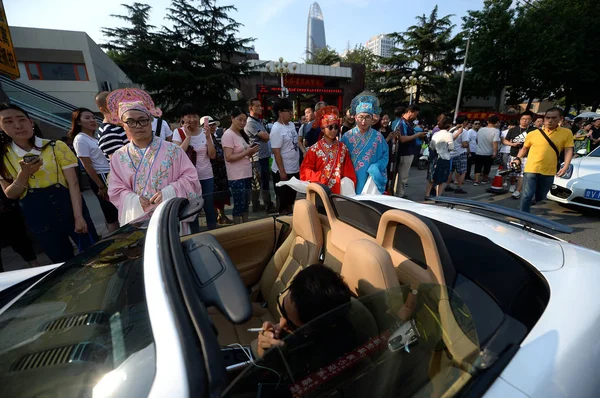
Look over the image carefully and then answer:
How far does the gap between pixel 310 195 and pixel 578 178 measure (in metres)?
5.03

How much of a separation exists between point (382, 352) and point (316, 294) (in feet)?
1.03

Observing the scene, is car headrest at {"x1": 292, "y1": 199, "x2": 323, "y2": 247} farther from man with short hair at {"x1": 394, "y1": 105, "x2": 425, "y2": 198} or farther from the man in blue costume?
Result: man with short hair at {"x1": 394, "y1": 105, "x2": 425, "y2": 198}

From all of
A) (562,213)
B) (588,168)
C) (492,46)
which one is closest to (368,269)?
(588,168)

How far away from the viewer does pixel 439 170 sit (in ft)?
16.4

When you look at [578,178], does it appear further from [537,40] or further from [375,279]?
[537,40]

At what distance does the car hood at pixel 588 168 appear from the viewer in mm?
4051

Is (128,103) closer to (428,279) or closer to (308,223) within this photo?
(308,223)

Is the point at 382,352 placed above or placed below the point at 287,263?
above

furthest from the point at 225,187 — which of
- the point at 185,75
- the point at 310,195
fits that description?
the point at 185,75

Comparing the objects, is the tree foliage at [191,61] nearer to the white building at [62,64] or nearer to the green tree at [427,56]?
the white building at [62,64]

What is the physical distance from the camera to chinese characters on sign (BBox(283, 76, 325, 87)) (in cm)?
2269

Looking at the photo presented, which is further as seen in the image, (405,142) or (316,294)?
(405,142)

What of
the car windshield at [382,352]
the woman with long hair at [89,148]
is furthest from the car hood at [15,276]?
the car windshield at [382,352]

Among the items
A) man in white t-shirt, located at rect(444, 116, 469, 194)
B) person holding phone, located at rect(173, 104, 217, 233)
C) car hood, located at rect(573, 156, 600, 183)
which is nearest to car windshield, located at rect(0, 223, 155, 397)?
person holding phone, located at rect(173, 104, 217, 233)
